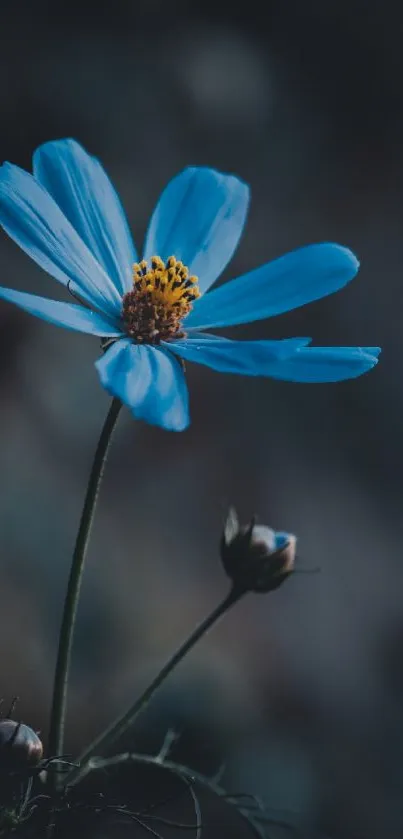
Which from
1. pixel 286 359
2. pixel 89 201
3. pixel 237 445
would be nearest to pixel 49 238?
pixel 89 201

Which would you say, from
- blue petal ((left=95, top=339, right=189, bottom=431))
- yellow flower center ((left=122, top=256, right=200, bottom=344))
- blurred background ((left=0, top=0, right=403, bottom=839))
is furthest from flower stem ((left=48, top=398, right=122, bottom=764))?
blurred background ((left=0, top=0, right=403, bottom=839))

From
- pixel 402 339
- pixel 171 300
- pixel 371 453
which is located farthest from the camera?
pixel 402 339

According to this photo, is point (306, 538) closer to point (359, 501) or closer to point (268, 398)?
point (359, 501)

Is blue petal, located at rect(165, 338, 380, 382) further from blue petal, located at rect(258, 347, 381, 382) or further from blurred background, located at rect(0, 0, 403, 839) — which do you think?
blurred background, located at rect(0, 0, 403, 839)

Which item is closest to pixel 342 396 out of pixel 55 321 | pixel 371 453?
pixel 371 453

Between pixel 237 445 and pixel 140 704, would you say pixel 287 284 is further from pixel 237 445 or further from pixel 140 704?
pixel 237 445

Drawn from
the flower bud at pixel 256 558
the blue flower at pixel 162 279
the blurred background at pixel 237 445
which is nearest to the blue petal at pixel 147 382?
the blue flower at pixel 162 279

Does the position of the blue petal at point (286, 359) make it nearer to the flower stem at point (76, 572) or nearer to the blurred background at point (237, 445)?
the flower stem at point (76, 572)
